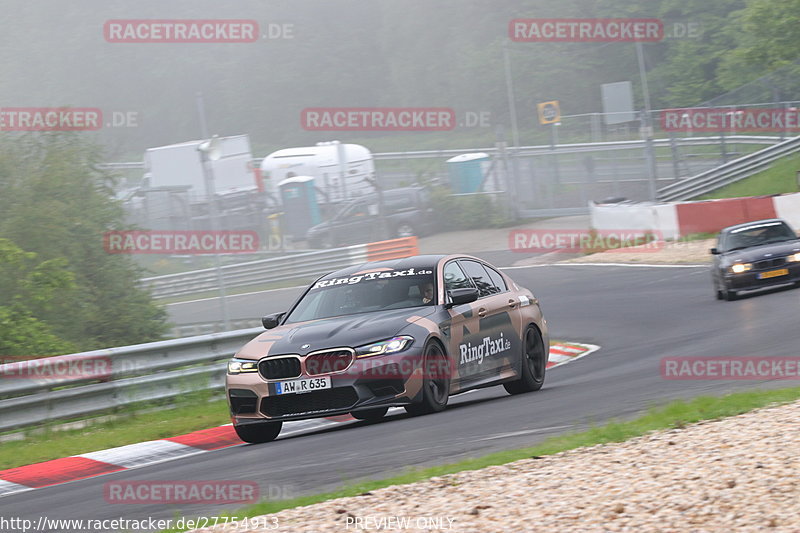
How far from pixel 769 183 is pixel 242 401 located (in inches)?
1391

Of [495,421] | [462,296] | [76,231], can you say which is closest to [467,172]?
[76,231]

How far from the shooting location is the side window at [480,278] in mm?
11891

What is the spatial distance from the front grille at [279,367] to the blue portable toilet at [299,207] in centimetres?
3057

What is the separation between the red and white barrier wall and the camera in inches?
1218

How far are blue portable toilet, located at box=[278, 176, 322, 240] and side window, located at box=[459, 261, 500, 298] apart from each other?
28720 mm

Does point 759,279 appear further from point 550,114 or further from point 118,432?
point 550,114

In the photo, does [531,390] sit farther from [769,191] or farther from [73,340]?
[769,191]

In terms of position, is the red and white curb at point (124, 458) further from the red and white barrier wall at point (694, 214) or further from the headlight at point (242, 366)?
the red and white barrier wall at point (694, 214)

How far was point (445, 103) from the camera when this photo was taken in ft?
282

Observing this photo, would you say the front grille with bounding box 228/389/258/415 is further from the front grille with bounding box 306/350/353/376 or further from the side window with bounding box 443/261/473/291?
the side window with bounding box 443/261/473/291

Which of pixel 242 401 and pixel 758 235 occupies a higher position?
pixel 758 235

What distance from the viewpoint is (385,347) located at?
1004 centimetres

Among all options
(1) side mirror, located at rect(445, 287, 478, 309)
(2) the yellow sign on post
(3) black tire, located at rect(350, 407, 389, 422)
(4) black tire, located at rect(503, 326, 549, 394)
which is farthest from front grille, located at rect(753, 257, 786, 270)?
(2) the yellow sign on post

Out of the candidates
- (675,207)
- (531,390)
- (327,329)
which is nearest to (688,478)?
(327,329)
